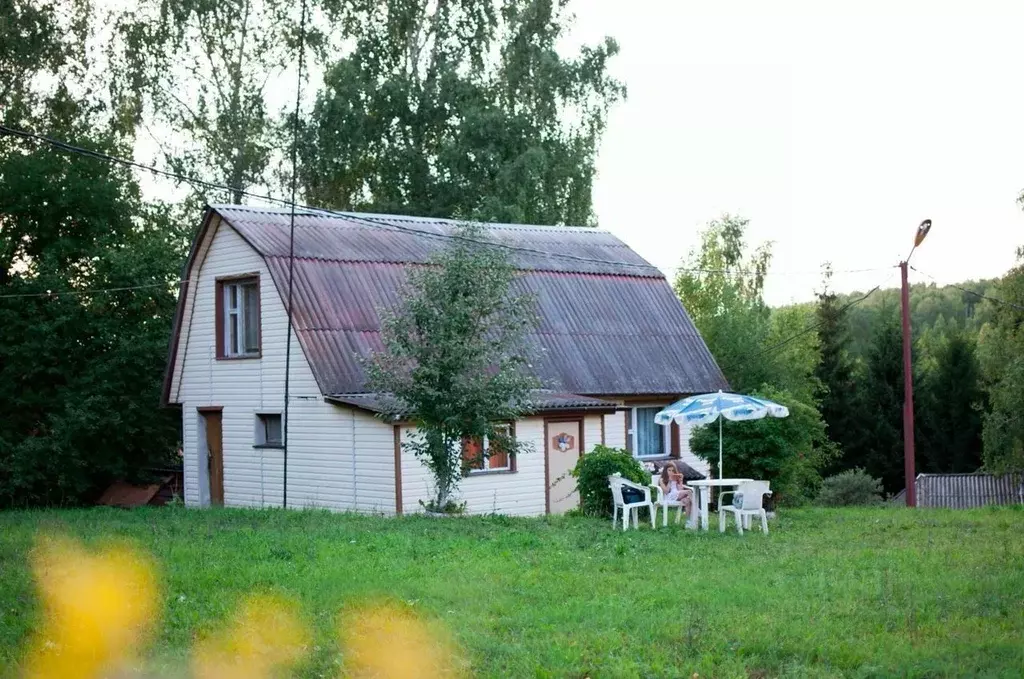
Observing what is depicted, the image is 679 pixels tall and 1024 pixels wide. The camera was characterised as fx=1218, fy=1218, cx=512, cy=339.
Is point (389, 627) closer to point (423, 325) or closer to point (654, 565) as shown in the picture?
point (654, 565)

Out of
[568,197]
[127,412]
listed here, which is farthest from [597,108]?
[127,412]

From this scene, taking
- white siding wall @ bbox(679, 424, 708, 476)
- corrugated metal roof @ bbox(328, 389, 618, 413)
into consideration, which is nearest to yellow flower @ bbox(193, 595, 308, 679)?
corrugated metal roof @ bbox(328, 389, 618, 413)

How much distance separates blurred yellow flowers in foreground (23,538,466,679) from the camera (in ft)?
27.6

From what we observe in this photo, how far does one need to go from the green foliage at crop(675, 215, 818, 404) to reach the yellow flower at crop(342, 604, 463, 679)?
92.2 ft

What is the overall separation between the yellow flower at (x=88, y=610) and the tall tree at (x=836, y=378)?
3498 centimetres

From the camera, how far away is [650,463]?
27.9m

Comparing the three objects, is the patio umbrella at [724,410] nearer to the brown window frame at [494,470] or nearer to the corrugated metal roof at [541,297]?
the brown window frame at [494,470]

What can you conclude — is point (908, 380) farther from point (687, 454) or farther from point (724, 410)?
point (724, 410)

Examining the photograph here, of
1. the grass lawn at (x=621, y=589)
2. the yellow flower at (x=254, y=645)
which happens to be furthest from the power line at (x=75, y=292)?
the yellow flower at (x=254, y=645)

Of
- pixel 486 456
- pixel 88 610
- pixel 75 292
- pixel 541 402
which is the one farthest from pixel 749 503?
pixel 75 292

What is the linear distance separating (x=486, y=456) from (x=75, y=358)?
48.0 feet

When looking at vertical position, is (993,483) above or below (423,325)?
below

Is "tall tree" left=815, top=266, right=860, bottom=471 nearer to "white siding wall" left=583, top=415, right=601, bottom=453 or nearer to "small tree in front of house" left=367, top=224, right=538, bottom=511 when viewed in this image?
"white siding wall" left=583, top=415, right=601, bottom=453

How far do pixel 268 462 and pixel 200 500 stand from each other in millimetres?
2837
